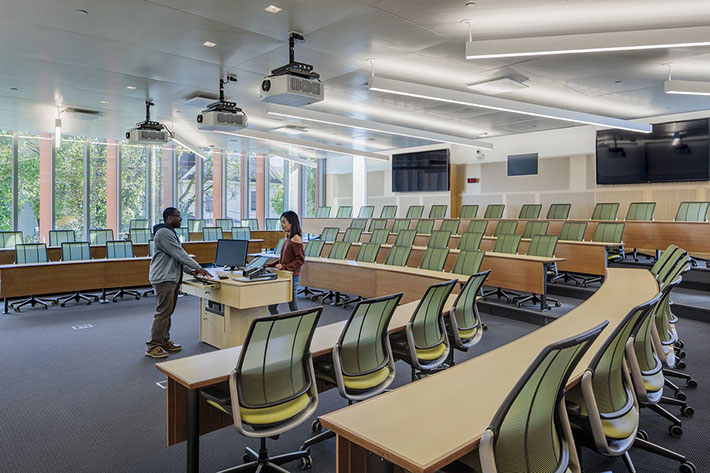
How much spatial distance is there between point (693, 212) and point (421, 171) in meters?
8.04

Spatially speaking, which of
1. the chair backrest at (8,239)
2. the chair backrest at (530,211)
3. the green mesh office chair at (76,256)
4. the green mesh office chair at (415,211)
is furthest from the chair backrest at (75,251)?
the chair backrest at (530,211)

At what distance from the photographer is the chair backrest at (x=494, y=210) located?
13109 mm

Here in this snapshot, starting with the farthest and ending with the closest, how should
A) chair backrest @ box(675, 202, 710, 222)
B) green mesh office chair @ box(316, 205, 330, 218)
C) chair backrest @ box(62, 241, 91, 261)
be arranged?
green mesh office chair @ box(316, 205, 330, 218), chair backrest @ box(675, 202, 710, 222), chair backrest @ box(62, 241, 91, 261)

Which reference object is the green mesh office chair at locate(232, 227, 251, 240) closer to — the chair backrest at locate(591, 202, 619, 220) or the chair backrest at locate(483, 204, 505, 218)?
the chair backrest at locate(483, 204, 505, 218)

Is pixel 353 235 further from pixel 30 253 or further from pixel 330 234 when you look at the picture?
pixel 30 253

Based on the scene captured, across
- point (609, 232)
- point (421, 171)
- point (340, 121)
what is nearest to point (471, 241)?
point (609, 232)

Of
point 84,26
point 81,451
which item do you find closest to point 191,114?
point 84,26

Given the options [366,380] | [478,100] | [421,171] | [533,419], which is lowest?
[366,380]

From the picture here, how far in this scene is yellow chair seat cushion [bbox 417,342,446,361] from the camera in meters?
3.66

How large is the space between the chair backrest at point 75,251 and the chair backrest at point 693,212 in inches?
470

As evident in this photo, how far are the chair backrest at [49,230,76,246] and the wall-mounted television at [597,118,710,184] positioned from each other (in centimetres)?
1304

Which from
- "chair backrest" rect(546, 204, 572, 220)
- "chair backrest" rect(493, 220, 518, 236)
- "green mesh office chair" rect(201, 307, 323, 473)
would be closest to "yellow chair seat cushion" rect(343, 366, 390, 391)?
"green mesh office chair" rect(201, 307, 323, 473)

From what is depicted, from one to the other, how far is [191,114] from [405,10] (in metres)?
6.82

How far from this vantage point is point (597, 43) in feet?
15.8
